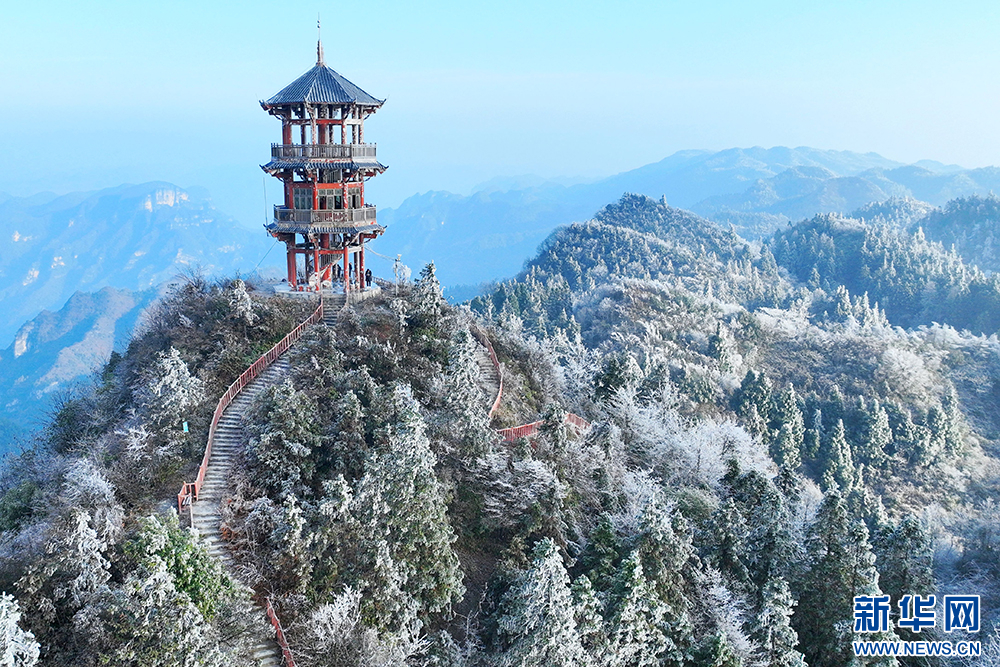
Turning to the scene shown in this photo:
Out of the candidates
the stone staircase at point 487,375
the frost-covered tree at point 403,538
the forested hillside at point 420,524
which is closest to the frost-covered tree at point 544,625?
the forested hillside at point 420,524

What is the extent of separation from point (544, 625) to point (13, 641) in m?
12.5

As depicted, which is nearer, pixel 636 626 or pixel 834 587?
pixel 636 626

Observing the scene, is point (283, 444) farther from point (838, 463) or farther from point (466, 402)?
point (838, 463)

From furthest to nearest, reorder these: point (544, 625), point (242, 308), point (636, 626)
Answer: point (242, 308) → point (636, 626) → point (544, 625)

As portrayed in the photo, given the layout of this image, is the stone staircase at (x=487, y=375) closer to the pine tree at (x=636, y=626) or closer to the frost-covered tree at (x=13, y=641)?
the pine tree at (x=636, y=626)

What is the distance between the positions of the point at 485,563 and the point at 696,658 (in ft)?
24.3

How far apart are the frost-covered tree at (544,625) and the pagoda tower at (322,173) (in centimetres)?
1964

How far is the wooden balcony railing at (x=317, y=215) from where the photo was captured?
34.5m

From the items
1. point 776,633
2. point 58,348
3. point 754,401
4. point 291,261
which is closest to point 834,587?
point 776,633

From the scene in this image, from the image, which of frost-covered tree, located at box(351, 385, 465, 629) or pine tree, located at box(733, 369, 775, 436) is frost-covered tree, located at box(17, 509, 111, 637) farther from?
pine tree, located at box(733, 369, 775, 436)

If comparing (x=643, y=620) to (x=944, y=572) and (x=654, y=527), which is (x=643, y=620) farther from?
(x=944, y=572)

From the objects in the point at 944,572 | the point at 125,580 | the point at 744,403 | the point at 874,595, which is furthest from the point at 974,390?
the point at 125,580

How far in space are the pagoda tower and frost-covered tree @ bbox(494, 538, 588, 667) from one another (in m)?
19.6

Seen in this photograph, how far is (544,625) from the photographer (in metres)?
19.8
